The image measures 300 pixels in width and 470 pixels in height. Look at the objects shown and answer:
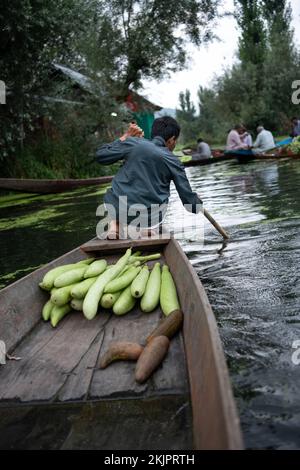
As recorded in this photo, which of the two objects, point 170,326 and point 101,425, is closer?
point 101,425

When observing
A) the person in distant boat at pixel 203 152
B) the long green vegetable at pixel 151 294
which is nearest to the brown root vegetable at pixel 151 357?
the long green vegetable at pixel 151 294

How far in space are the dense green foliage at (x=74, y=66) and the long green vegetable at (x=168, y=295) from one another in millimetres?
9133

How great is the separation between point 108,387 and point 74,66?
683 inches

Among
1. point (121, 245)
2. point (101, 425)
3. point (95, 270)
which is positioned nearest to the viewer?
point (101, 425)

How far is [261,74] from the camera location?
33.1 meters

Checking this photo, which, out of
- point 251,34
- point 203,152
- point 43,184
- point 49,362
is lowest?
point 49,362

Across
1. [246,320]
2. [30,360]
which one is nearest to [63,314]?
[30,360]

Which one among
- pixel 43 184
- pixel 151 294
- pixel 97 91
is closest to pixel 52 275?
pixel 151 294

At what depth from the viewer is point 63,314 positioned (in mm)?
2951

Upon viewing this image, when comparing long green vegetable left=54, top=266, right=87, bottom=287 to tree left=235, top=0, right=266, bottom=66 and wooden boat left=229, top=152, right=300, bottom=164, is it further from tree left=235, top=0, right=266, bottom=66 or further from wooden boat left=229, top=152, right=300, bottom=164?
tree left=235, top=0, right=266, bottom=66

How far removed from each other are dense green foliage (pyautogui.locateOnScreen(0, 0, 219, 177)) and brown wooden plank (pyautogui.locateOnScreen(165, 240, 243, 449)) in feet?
32.5

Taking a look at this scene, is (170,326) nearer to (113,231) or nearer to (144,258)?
(144,258)

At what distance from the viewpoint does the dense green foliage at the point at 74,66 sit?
1148 cm

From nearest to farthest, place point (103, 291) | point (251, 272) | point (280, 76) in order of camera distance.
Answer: point (103, 291)
point (251, 272)
point (280, 76)
